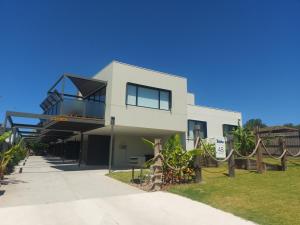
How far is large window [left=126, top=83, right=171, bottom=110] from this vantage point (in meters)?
17.8

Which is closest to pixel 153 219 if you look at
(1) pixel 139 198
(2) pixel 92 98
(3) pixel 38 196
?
(1) pixel 139 198

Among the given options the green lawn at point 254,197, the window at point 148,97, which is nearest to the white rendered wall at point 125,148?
the window at point 148,97

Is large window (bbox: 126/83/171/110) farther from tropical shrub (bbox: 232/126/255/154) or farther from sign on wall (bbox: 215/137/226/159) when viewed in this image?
sign on wall (bbox: 215/137/226/159)

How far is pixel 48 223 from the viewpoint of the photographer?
5598 mm

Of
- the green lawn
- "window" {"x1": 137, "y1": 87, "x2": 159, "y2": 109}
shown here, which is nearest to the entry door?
"window" {"x1": 137, "y1": 87, "x2": 159, "y2": 109}

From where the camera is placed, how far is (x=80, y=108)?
16.5 m

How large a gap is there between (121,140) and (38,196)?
570 inches

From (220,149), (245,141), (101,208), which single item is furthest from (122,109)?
(101,208)

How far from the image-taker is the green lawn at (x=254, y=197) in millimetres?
6146

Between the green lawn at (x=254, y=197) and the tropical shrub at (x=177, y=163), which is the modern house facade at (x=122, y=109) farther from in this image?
the green lawn at (x=254, y=197)

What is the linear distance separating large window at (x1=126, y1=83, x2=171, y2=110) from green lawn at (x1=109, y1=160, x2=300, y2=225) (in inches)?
337

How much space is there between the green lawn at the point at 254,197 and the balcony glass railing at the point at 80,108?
28.8 ft

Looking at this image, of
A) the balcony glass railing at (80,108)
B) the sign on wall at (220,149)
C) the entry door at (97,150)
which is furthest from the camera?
the entry door at (97,150)

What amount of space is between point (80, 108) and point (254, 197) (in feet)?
38.9
